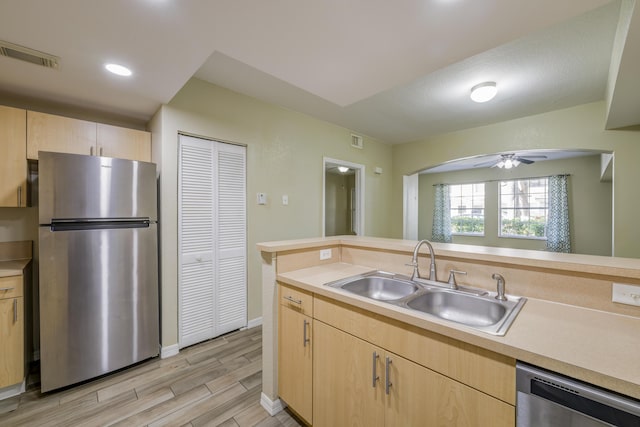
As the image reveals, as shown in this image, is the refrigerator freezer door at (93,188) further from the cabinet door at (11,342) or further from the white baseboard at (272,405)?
the white baseboard at (272,405)

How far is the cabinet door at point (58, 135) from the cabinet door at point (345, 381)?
8.31ft

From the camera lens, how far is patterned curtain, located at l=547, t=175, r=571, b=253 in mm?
5797

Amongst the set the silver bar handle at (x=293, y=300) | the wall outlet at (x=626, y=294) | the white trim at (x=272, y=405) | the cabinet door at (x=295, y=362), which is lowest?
the white trim at (x=272, y=405)

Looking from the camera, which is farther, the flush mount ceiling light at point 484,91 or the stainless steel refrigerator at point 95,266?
the flush mount ceiling light at point 484,91

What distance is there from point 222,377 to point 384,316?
1.70 meters

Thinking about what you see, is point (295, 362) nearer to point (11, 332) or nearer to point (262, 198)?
point (262, 198)

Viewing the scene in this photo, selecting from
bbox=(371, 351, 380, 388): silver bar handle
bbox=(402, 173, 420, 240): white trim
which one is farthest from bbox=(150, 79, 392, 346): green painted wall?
bbox=(371, 351, 380, 388): silver bar handle

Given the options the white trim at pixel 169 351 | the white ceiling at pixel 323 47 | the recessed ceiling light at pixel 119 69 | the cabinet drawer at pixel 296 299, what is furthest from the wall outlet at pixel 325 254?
the recessed ceiling light at pixel 119 69

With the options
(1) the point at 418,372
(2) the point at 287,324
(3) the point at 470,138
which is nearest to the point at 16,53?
(2) the point at 287,324

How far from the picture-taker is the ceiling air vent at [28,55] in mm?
1597

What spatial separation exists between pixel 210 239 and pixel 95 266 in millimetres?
929

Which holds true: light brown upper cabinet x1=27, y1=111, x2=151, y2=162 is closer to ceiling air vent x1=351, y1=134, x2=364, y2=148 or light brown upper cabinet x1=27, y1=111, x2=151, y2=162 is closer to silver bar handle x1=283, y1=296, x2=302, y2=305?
silver bar handle x1=283, y1=296, x2=302, y2=305

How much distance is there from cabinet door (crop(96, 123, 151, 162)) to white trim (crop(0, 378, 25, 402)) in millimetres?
1881

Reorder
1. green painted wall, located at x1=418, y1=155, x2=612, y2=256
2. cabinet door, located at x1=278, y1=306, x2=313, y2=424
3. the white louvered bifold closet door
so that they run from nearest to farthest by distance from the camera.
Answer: cabinet door, located at x1=278, y1=306, x2=313, y2=424, the white louvered bifold closet door, green painted wall, located at x1=418, y1=155, x2=612, y2=256
